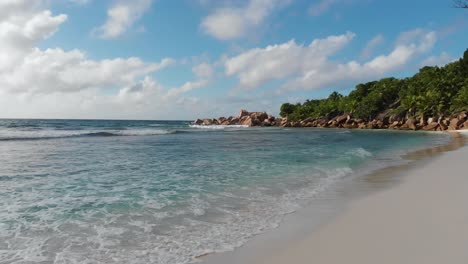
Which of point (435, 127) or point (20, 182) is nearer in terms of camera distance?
point (20, 182)

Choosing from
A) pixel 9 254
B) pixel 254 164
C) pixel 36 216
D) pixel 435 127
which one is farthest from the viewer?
A: pixel 435 127

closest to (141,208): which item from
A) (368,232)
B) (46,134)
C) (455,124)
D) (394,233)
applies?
(368,232)

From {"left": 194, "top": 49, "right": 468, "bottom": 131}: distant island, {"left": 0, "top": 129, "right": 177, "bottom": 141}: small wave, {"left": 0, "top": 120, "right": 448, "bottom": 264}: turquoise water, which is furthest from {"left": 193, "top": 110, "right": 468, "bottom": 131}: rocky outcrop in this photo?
{"left": 0, "top": 120, "right": 448, "bottom": 264}: turquoise water

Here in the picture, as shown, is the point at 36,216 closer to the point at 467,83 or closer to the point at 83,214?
the point at 83,214

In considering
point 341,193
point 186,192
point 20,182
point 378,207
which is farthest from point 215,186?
point 20,182

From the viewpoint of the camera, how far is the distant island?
59250 millimetres

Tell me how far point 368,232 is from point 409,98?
71816 millimetres

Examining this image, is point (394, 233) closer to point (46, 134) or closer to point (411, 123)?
point (46, 134)

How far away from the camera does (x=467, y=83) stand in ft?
210

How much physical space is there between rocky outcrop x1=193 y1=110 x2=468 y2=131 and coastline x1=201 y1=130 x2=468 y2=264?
2063 inches

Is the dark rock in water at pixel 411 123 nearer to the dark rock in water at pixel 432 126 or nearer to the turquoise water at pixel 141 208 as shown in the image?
the dark rock in water at pixel 432 126

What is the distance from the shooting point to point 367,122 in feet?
252

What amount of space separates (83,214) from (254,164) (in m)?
9.17

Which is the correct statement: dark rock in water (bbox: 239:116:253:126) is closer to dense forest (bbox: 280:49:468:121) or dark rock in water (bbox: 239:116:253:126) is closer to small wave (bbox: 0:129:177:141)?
dense forest (bbox: 280:49:468:121)
